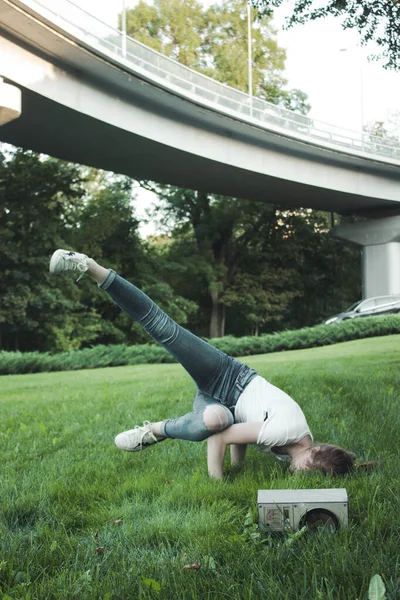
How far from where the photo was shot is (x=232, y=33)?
3672 cm

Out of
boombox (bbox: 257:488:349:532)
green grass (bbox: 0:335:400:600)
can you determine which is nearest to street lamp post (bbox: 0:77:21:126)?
green grass (bbox: 0:335:400:600)

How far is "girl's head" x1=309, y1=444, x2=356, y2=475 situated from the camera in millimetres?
3779

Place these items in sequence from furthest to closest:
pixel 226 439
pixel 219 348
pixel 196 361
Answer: pixel 219 348 < pixel 196 361 < pixel 226 439

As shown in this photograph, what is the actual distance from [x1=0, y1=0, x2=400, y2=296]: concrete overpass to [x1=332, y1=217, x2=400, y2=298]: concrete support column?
0.18ft

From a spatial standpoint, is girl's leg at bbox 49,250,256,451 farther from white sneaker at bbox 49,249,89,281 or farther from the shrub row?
the shrub row

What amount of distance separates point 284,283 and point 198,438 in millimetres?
35689

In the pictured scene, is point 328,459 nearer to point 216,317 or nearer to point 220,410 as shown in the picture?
point 220,410

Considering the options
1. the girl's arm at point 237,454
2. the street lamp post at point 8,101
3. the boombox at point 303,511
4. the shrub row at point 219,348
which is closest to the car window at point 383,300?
the shrub row at point 219,348

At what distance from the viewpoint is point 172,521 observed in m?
3.30

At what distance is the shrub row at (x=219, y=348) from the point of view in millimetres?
18125

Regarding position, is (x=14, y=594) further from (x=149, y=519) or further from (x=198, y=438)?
(x=198, y=438)

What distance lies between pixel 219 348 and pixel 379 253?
59.5 ft

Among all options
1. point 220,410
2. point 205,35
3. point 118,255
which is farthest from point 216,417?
point 205,35

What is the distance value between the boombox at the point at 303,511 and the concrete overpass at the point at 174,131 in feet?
47.4
